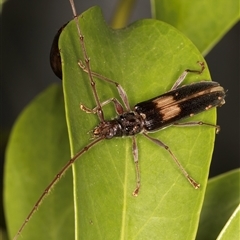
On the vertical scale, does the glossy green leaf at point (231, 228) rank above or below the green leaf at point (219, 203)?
above

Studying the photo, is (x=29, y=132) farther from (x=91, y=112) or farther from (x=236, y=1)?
(x=236, y=1)

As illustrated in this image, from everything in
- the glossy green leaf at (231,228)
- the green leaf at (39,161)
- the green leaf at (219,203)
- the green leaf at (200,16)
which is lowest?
the green leaf at (219,203)

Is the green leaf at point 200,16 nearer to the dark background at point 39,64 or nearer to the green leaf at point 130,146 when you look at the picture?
the green leaf at point 130,146

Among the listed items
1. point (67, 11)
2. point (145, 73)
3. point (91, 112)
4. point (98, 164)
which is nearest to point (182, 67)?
point (145, 73)

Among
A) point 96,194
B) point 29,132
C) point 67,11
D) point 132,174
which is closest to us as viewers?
point 96,194

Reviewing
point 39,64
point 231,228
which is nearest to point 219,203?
point 231,228

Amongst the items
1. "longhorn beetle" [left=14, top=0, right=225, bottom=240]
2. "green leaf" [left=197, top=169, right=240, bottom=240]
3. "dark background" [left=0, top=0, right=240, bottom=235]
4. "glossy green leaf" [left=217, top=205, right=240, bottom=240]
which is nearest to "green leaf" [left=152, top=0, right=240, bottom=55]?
"longhorn beetle" [left=14, top=0, right=225, bottom=240]

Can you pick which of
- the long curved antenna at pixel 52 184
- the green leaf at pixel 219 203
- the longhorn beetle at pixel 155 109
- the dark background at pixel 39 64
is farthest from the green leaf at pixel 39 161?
the dark background at pixel 39 64
